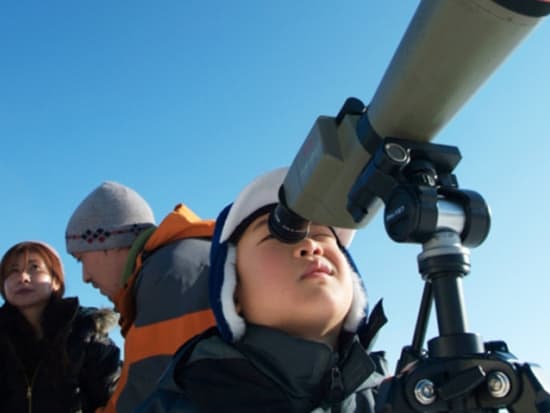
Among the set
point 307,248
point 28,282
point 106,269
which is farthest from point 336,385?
point 28,282

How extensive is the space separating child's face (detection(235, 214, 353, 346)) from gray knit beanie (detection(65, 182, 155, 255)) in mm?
1485

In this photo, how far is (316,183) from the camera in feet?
5.92

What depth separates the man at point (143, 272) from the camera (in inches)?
111

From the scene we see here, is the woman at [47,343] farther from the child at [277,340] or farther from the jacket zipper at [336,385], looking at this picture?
the jacket zipper at [336,385]

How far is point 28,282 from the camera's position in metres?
4.18

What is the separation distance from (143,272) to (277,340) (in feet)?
3.15

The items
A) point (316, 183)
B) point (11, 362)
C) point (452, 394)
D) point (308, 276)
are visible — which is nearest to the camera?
point (452, 394)

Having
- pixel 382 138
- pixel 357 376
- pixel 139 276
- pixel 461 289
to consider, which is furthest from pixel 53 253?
pixel 461 289

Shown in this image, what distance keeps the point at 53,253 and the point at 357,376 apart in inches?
111

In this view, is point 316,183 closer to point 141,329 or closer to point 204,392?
point 204,392

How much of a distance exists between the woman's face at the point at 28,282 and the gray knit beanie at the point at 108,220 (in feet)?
0.94

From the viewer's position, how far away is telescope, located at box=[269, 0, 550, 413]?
123 centimetres

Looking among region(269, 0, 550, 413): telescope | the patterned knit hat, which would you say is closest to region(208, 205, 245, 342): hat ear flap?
the patterned knit hat

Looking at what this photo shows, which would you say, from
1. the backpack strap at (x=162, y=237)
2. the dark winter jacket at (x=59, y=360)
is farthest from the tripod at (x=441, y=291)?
the dark winter jacket at (x=59, y=360)
